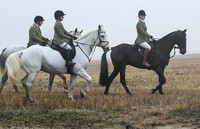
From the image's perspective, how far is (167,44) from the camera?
10.9 meters

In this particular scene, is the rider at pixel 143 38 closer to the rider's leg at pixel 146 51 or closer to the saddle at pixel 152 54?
the rider's leg at pixel 146 51

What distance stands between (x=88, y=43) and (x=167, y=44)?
3.44m

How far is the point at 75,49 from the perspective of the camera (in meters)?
8.77

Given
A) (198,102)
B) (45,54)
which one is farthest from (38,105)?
(198,102)

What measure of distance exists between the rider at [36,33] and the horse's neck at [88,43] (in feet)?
4.86

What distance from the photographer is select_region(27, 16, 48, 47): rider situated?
32.1 ft

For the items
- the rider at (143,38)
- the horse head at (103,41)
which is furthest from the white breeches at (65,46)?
the rider at (143,38)

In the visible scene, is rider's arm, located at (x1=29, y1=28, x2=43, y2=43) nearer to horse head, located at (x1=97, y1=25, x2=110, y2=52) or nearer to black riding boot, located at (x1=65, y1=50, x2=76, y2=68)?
black riding boot, located at (x1=65, y1=50, x2=76, y2=68)

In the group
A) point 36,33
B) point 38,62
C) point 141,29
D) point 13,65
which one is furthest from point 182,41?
point 13,65

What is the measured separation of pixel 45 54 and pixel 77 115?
101 inches

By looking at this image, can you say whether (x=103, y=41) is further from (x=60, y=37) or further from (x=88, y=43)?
(x=60, y=37)

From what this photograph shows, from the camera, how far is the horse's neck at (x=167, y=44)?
10.8 meters

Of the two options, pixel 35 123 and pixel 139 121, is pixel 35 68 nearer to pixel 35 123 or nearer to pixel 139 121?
pixel 35 123

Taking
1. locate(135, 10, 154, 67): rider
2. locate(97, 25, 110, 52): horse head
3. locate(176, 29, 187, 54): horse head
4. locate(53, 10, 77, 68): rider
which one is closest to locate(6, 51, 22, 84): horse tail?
locate(53, 10, 77, 68): rider
